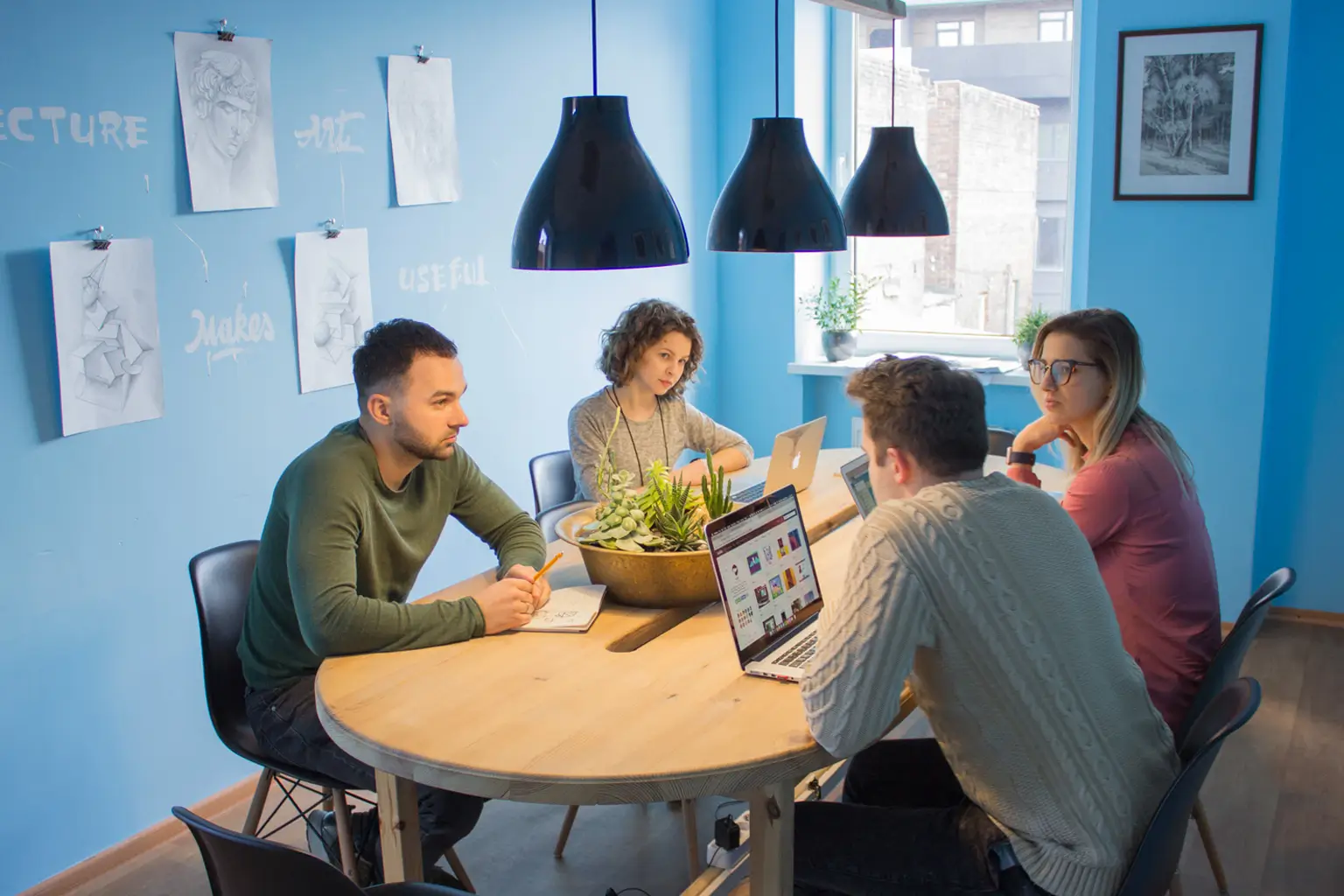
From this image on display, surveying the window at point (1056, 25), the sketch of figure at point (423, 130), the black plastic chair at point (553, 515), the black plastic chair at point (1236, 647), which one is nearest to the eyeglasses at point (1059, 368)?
the black plastic chair at point (1236, 647)

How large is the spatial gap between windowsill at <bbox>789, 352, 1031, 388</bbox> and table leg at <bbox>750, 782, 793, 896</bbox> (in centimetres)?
289

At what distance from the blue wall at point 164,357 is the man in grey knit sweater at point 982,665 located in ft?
6.08

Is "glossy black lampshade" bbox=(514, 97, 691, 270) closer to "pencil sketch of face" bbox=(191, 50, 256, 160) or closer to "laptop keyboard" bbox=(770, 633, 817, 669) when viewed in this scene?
"laptop keyboard" bbox=(770, 633, 817, 669)

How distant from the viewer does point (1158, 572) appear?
90.7 inches

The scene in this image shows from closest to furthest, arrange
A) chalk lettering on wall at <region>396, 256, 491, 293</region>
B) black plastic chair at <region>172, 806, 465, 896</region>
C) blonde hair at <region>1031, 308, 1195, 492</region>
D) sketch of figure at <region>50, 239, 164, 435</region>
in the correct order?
1. black plastic chair at <region>172, 806, 465, 896</region>
2. blonde hair at <region>1031, 308, 1195, 492</region>
3. sketch of figure at <region>50, 239, 164, 435</region>
4. chalk lettering on wall at <region>396, 256, 491, 293</region>

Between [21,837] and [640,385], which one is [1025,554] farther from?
[21,837]

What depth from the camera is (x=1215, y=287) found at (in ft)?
13.6

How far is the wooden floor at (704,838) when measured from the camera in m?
2.83

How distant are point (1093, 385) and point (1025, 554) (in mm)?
861

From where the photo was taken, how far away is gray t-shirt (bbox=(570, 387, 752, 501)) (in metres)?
3.37

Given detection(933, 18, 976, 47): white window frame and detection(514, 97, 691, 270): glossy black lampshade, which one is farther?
detection(933, 18, 976, 47): white window frame

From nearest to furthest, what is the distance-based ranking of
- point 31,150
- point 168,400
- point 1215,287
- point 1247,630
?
point 1247,630 → point 31,150 → point 168,400 → point 1215,287

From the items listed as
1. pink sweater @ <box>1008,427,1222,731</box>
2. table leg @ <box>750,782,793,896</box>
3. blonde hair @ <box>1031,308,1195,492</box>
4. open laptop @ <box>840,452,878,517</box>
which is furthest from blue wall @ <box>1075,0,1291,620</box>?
table leg @ <box>750,782,793,896</box>

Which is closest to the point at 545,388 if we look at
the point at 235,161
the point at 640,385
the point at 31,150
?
the point at 640,385
